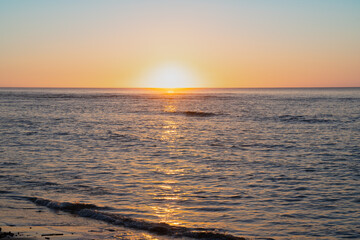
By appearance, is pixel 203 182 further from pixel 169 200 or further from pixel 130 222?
pixel 130 222

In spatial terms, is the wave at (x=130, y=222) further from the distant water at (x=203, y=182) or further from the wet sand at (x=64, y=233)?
the wet sand at (x=64, y=233)

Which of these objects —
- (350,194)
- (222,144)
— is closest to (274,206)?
(350,194)

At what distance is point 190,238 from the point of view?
31.0ft

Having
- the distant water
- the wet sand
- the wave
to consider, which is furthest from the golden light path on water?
the wet sand

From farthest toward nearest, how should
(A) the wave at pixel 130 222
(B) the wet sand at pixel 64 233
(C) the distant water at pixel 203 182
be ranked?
(C) the distant water at pixel 203 182 → (A) the wave at pixel 130 222 → (B) the wet sand at pixel 64 233

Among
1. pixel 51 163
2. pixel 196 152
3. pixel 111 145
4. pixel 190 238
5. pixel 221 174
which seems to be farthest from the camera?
pixel 111 145

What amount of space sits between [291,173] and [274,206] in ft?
16.1

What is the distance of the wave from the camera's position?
31.6ft

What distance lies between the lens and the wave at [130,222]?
9.62 meters

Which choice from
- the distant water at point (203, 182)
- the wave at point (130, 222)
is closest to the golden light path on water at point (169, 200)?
the distant water at point (203, 182)

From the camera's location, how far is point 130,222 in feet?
34.3

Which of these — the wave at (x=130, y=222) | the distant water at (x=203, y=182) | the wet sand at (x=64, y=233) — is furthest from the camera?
the distant water at (x=203, y=182)

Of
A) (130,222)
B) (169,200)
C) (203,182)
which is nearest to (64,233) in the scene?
(130,222)

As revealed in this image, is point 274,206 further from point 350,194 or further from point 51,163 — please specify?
point 51,163
